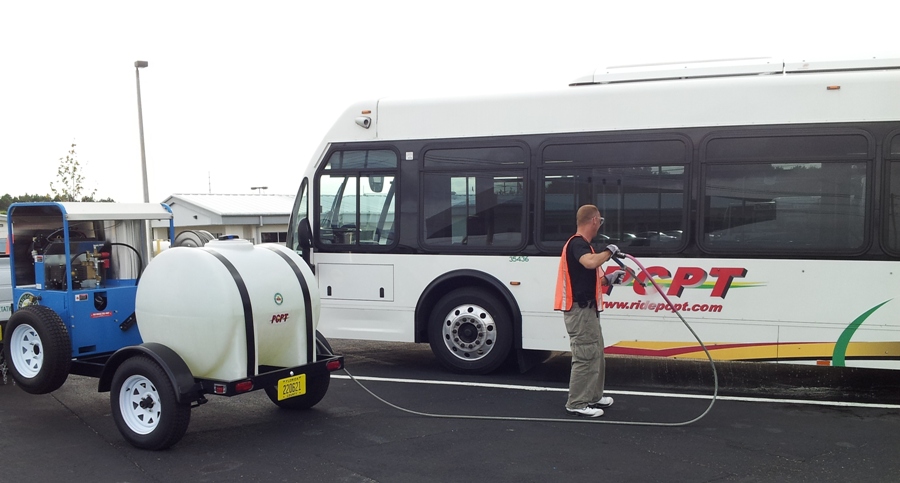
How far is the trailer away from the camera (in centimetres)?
576

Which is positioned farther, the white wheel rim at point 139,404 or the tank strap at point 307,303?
the tank strap at point 307,303

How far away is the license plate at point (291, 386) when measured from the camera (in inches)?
238

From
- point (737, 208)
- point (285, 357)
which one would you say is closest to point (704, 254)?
point (737, 208)

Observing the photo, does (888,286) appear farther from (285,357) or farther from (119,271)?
(119,271)

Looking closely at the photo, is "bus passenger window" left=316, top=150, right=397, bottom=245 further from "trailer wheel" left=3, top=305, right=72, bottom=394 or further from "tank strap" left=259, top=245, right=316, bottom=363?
"trailer wheel" left=3, top=305, right=72, bottom=394

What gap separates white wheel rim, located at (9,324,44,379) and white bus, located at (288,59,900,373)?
10.7 ft

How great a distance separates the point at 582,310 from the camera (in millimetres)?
6672

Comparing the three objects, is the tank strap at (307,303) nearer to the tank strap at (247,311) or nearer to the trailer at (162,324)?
the trailer at (162,324)

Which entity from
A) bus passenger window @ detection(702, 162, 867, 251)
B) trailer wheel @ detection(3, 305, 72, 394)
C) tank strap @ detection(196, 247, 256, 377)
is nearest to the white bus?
bus passenger window @ detection(702, 162, 867, 251)

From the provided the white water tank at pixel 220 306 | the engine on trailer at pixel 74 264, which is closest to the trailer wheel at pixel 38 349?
the engine on trailer at pixel 74 264

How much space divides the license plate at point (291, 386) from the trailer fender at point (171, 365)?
25.0 inches

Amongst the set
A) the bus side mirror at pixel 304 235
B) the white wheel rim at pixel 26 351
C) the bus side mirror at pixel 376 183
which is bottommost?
the white wheel rim at pixel 26 351

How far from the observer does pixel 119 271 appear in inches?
311

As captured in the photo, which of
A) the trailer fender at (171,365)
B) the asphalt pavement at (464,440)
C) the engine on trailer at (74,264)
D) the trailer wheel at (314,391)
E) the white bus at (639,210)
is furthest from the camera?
the engine on trailer at (74,264)
